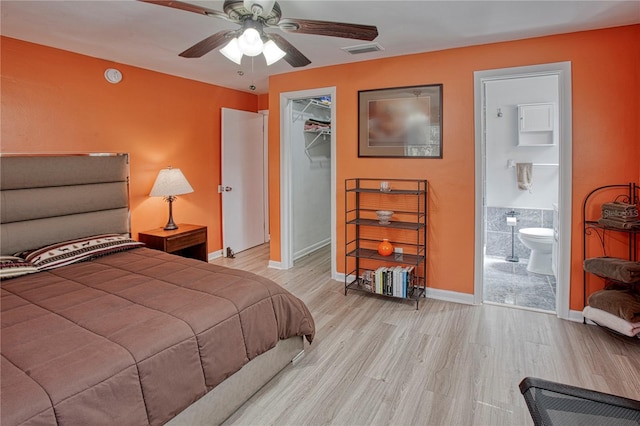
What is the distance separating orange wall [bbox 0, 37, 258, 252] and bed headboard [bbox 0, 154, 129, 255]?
6.8 inches

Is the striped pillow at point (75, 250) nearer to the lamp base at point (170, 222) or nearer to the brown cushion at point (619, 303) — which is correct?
the lamp base at point (170, 222)

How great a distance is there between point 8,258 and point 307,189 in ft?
11.4

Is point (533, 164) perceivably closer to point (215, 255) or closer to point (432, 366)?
point (432, 366)

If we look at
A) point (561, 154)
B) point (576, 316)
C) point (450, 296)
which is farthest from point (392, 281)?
point (561, 154)

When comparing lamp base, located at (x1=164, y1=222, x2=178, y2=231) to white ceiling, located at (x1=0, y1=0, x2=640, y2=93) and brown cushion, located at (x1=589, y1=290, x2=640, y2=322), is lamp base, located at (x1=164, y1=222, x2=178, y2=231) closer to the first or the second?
white ceiling, located at (x1=0, y1=0, x2=640, y2=93)

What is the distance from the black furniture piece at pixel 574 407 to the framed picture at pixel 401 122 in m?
2.57

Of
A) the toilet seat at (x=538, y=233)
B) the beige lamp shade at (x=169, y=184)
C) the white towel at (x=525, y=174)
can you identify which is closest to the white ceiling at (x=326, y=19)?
the beige lamp shade at (x=169, y=184)

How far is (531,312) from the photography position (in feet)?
11.4

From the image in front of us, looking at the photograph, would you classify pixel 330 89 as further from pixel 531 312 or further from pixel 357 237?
pixel 531 312

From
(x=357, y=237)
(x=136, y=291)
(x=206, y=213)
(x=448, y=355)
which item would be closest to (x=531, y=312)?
(x=448, y=355)

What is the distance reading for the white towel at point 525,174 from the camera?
16.4 feet

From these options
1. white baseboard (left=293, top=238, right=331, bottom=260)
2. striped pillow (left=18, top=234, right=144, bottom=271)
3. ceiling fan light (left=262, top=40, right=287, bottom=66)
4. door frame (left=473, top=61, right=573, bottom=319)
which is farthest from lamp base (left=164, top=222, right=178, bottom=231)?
door frame (left=473, top=61, right=573, bottom=319)

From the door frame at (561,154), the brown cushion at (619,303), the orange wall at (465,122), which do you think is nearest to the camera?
the brown cushion at (619,303)

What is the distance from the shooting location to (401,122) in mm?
3879
